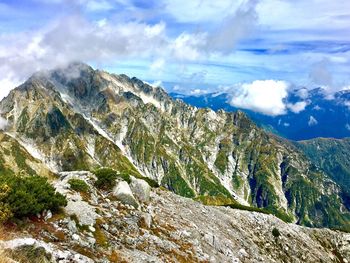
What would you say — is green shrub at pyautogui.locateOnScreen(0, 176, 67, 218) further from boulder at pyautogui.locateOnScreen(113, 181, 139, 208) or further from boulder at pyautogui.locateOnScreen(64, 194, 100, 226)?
boulder at pyautogui.locateOnScreen(113, 181, 139, 208)

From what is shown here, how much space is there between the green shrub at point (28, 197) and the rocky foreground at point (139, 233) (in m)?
0.93

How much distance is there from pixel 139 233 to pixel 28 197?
1184cm

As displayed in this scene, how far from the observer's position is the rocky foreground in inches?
1094

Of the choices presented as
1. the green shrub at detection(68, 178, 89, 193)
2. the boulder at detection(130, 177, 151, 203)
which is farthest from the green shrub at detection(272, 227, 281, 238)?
the green shrub at detection(68, 178, 89, 193)

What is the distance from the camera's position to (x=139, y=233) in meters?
37.8

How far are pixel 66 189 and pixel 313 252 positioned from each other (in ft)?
187

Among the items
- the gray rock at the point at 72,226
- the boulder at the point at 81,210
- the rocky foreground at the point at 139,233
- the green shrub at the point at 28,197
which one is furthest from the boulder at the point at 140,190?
the gray rock at the point at 72,226

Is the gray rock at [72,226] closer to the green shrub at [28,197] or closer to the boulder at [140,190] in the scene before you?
the green shrub at [28,197]

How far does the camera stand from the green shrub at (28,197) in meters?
28.8

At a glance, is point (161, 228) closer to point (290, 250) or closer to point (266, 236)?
point (266, 236)

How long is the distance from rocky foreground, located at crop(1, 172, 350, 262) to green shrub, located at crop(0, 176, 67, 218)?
3.07ft

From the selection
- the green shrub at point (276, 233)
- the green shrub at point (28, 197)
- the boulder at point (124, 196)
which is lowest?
the green shrub at point (276, 233)

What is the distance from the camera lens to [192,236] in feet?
151

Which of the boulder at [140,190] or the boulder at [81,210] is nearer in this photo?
the boulder at [81,210]
